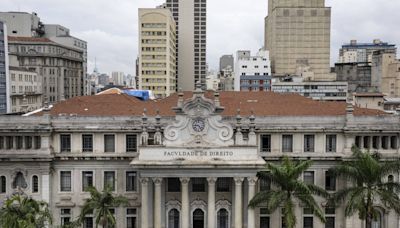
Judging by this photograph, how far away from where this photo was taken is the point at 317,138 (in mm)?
45844

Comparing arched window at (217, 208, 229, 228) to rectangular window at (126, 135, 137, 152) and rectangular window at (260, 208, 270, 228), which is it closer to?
rectangular window at (260, 208, 270, 228)

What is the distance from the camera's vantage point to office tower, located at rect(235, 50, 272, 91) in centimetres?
14925

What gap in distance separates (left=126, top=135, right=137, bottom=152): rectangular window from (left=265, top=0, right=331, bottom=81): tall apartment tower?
140 metres

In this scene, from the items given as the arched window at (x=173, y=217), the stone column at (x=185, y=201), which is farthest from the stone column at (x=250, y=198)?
the arched window at (x=173, y=217)

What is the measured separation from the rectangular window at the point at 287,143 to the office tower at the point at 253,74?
103 metres

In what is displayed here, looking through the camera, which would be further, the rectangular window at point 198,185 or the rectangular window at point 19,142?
the rectangular window at point 19,142

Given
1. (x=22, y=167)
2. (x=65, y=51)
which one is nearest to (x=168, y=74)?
(x=65, y=51)

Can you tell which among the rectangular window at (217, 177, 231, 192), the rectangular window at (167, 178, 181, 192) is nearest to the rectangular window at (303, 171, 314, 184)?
the rectangular window at (217, 177, 231, 192)

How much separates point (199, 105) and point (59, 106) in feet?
57.2

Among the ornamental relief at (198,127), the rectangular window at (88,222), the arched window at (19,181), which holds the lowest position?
the rectangular window at (88,222)

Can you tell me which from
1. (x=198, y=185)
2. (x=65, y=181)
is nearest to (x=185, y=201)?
(x=198, y=185)

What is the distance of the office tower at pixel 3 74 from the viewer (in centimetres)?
9494

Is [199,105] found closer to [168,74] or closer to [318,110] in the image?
[318,110]

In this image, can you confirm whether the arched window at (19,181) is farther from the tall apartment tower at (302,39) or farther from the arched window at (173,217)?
the tall apartment tower at (302,39)
